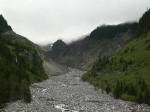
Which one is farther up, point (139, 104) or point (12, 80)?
point (12, 80)

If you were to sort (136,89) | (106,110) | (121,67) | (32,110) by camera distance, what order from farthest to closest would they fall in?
(121,67) → (136,89) → (106,110) → (32,110)

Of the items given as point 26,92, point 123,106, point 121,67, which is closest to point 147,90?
point 123,106

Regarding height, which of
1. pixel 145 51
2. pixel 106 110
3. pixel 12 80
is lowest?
pixel 106 110

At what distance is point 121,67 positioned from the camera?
17075 cm

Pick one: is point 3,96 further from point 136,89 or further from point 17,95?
point 136,89

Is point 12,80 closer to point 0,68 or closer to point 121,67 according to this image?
point 0,68

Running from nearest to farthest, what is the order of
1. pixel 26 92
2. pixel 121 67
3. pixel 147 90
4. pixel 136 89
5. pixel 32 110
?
1. pixel 32 110
2. pixel 26 92
3. pixel 147 90
4. pixel 136 89
5. pixel 121 67

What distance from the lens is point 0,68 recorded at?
100m

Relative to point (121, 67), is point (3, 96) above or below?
below

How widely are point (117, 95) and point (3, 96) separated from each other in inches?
1808

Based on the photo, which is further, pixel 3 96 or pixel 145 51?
pixel 145 51

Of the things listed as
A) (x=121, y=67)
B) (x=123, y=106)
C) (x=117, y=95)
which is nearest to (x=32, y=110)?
(x=123, y=106)

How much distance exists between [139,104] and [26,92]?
37014 mm

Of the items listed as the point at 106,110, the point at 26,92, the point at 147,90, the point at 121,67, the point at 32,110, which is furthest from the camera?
the point at 121,67
